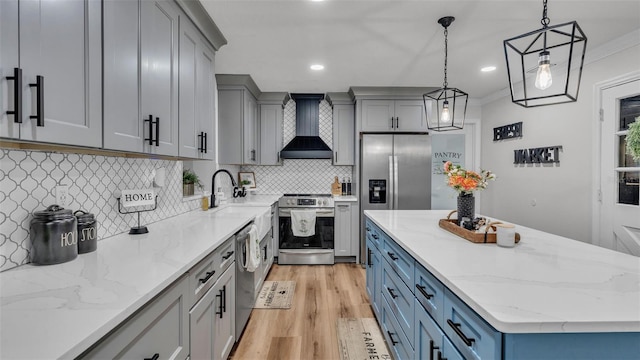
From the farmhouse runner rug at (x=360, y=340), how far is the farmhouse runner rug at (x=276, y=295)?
0.65 m

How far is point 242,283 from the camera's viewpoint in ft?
7.34

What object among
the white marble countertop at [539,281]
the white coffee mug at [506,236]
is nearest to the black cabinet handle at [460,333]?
the white marble countertop at [539,281]

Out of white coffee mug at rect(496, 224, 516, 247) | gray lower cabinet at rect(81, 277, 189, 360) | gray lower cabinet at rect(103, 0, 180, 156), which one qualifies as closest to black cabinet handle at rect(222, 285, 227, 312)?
gray lower cabinet at rect(81, 277, 189, 360)

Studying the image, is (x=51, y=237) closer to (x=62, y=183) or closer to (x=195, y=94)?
(x=62, y=183)

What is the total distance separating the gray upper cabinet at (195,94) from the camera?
1.94 metres

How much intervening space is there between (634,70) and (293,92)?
373 cm

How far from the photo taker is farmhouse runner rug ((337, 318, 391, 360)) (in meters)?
2.11

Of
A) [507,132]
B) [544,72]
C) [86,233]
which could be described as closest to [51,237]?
[86,233]

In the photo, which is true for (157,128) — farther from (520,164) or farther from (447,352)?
(520,164)

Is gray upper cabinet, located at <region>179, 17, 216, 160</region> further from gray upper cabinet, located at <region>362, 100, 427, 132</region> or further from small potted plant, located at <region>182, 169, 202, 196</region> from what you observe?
gray upper cabinet, located at <region>362, 100, 427, 132</region>

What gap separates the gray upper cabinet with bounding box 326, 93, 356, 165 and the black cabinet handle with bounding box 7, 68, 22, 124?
378 cm

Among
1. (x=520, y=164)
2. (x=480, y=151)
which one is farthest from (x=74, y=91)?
(x=480, y=151)

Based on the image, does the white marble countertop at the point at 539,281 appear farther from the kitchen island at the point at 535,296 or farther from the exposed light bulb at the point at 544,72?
the exposed light bulb at the point at 544,72

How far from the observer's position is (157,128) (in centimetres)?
158
